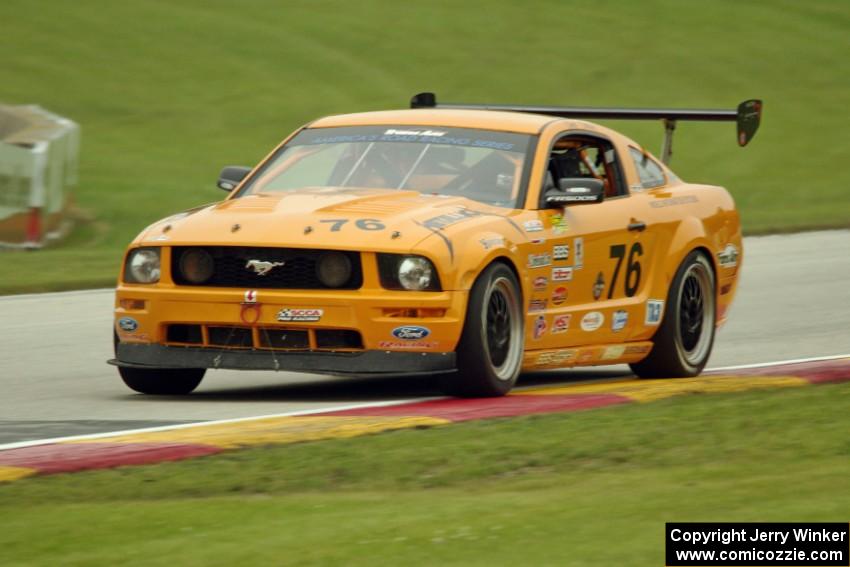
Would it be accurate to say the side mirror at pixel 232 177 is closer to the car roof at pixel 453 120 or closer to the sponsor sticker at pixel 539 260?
the car roof at pixel 453 120

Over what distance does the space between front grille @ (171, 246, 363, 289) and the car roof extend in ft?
5.37

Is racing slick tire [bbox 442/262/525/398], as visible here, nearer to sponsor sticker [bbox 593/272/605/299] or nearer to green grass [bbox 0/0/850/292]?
sponsor sticker [bbox 593/272/605/299]

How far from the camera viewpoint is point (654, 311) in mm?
10719

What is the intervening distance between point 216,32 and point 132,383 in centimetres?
3032

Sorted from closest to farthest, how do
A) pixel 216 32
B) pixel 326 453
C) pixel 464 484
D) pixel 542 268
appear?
pixel 464 484 → pixel 326 453 → pixel 542 268 → pixel 216 32

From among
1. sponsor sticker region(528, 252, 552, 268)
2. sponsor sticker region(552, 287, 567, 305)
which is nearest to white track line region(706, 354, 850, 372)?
sponsor sticker region(552, 287, 567, 305)

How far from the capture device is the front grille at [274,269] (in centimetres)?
888

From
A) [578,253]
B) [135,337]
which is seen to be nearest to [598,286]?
[578,253]

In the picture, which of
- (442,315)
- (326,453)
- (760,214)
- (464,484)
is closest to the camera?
(464,484)

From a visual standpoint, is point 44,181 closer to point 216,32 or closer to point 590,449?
point 590,449

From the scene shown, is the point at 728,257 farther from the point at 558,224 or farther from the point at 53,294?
the point at 53,294

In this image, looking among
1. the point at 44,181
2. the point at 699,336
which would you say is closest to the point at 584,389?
the point at 699,336

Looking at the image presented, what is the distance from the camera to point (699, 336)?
11180 millimetres

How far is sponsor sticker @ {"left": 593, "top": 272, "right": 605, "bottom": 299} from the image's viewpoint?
1016cm
